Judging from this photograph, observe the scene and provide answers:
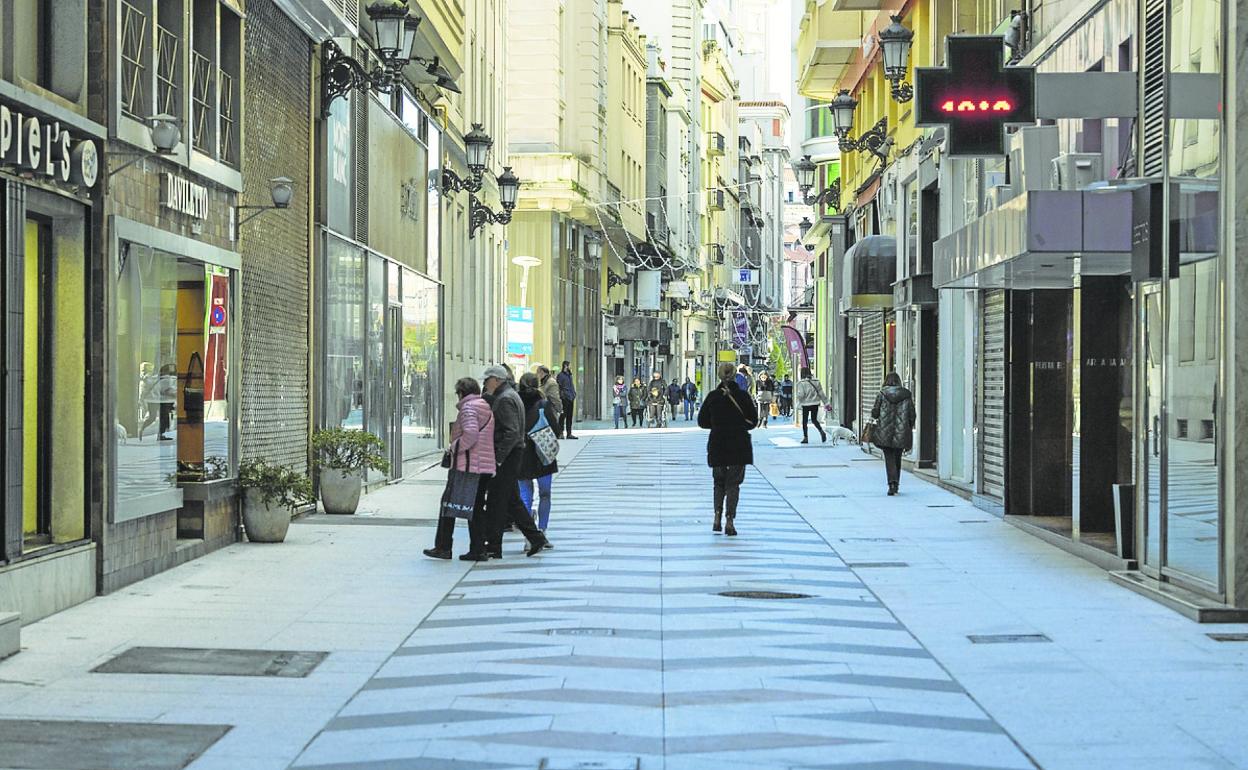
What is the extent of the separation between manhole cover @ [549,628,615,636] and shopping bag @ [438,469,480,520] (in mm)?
4504

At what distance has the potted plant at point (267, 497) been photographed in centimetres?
1752

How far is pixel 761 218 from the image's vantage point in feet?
467

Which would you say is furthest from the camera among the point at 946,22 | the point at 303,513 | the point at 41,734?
the point at 946,22

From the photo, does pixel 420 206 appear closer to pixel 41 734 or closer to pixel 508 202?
pixel 508 202

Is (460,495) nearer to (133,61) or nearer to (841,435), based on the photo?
(133,61)

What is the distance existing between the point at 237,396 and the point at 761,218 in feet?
414

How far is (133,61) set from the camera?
14383mm

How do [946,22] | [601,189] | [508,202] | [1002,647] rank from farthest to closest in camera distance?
[601,189], [508,202], [946,22], [1002,647]

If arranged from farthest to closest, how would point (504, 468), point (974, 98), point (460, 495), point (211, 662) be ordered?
point (504, 468) < point (460, 495) < point (974, 98) < point (211, 662)

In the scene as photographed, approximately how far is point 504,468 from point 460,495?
1.90 feet

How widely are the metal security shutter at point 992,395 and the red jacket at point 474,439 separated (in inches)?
311

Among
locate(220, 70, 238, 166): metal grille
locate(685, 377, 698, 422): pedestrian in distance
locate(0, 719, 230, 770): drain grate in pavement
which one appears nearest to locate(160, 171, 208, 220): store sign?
locate(220, 70, 238, 166): metal grille

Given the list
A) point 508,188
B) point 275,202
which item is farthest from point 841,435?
point 275,202

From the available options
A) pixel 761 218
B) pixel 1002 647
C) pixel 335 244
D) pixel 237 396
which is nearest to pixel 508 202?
pixel 335 244
